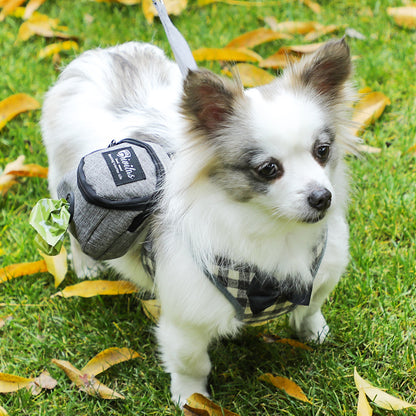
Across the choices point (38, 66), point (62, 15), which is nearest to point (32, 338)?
point (38, 66)

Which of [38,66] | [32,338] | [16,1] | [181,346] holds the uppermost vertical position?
[16,1]

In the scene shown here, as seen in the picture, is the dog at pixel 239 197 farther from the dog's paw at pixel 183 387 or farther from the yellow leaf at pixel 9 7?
the yellow leaf at pixel 9 7

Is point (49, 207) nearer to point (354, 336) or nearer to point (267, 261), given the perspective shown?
point (267, 261)

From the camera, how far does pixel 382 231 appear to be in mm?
2730

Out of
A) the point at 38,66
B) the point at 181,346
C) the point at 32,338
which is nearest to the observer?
the point at 181,346

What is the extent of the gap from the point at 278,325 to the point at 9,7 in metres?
3.28

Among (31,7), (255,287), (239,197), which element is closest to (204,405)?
(255,287)

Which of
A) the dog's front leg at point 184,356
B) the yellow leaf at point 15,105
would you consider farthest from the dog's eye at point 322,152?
the yellow leaf at point 15,105

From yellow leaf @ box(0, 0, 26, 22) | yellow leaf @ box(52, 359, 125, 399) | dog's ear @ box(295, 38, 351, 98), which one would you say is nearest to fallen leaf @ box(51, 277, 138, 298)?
yellow leaf @ box(52, 359, 125, 399)

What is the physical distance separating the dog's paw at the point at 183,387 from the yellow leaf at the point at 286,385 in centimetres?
26

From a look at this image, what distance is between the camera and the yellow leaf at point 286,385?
2127 millimetres

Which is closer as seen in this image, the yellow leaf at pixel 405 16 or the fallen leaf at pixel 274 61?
the fallen leaf at pixel 274 61

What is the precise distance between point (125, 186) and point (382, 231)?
1.42m

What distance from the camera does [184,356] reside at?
82.4 inches
